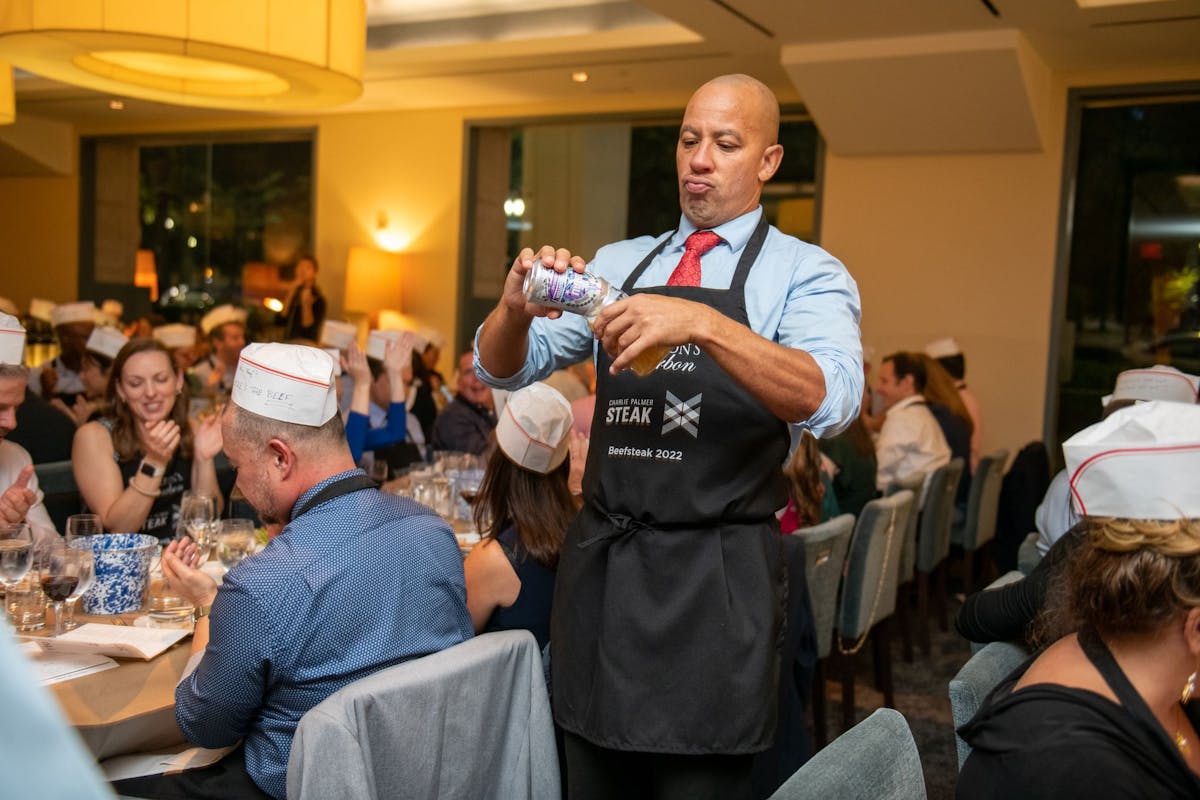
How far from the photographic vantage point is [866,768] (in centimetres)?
136

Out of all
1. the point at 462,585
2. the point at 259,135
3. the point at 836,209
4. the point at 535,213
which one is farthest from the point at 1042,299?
the point at 259,135

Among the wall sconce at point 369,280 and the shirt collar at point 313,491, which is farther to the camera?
the wall sconce at point 369,280

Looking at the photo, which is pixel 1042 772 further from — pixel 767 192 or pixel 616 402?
pixel 767 192

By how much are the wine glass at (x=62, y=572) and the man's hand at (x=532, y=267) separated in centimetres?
109

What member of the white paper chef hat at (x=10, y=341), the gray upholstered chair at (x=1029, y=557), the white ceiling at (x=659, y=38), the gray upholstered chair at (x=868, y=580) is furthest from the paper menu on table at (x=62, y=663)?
the white ceiling at (x=659, y=38)

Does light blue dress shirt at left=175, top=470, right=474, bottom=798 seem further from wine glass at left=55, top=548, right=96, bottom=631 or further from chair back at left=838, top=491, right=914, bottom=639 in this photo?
chair back at left=838, top=491, right=914, bottom=639

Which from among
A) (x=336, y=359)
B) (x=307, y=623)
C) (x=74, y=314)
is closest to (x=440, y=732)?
(x=307, y=623)

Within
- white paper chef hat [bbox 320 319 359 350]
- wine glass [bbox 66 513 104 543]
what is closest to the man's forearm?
wine glass [bbox 66 513 104 543]

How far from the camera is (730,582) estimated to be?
163 centimetres

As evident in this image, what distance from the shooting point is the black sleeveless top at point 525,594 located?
2.45m

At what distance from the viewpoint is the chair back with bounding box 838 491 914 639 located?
12.8 feet

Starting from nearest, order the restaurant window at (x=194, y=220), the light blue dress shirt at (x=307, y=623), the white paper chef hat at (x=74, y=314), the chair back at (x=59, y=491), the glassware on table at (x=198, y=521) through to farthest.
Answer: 1. the light blue dress shirt at (x=307, y=623)
2. the glassware on table at (x=198, y=521)
3. the chair back at (x=59, y=491)
4. the white paper chef hat at (x=74, y=314)
5. the restaurant window at (x=194, y=220)

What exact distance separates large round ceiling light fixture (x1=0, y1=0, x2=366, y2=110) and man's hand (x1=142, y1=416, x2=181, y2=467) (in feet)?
4.18

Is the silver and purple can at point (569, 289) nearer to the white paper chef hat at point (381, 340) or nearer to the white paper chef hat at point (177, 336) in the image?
the white paper chef hat at point (381, 340)
